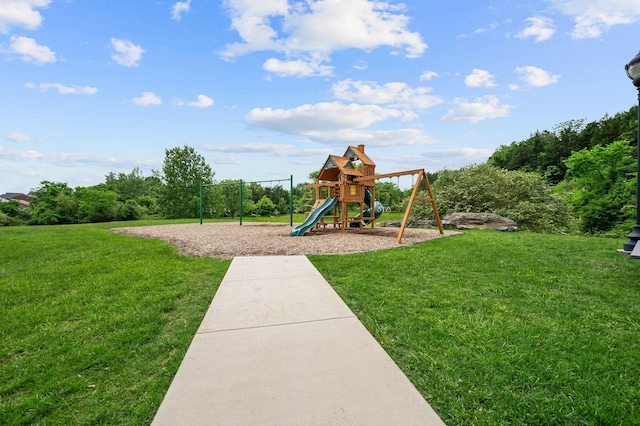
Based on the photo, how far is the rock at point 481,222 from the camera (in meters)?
9.41

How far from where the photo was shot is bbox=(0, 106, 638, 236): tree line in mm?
12094

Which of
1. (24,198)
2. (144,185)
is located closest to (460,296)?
(144,185)

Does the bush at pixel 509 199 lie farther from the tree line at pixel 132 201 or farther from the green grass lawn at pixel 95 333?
the tree line at pixel 132 201

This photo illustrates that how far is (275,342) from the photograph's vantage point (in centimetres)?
219

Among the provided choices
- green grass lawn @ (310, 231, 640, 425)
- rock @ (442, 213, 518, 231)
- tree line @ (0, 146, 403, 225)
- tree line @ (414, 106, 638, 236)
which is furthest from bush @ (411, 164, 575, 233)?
tree line @ (0, 146, 403, 225)

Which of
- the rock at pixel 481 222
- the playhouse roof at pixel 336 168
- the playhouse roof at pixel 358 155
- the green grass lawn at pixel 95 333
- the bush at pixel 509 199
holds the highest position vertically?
the playhouse roof at pixel 358 155

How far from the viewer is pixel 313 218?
908 cm

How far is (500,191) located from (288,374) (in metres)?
13.4

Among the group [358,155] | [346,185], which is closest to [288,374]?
[346,185]

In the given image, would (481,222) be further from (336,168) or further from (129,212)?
(129,212)

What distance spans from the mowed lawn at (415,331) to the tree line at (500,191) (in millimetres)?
7760

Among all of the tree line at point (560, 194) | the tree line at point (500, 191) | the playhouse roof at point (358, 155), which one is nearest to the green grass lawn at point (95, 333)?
the playhouse roof at point (358, 155)

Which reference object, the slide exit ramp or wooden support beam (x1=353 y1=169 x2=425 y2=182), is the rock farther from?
the slide exit ramp

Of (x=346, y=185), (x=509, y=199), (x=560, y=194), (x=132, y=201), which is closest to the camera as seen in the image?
(x=346, y=185)
